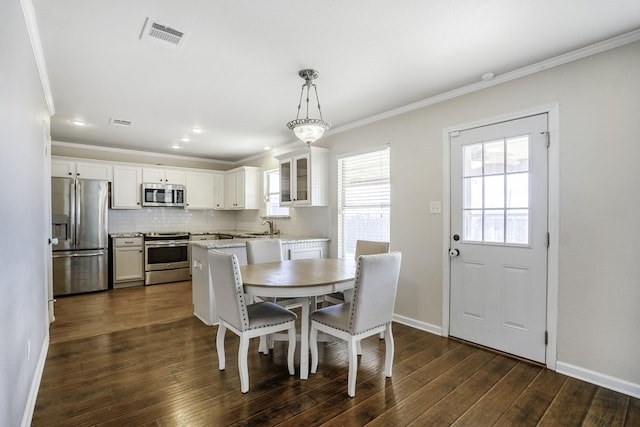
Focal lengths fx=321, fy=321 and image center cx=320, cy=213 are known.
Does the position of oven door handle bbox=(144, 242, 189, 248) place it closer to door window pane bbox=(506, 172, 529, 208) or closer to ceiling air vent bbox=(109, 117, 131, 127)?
ceiling air vent bbox=(109, 117, 131, 127)

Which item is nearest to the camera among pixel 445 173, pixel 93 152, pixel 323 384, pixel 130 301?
pixel 323 384

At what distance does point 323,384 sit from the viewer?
232cm

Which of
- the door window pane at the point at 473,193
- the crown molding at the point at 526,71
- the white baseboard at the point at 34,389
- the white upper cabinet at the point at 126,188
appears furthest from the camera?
the white upper cabinet at the point at 126,188

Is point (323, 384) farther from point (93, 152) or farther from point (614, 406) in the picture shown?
point (93, 152)

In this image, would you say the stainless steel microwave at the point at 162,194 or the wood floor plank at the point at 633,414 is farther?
the stainless steel microwave at the point at 162,194

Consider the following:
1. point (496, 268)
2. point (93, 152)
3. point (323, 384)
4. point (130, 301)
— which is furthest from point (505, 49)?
point (93, 152)

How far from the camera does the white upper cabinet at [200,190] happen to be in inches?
254

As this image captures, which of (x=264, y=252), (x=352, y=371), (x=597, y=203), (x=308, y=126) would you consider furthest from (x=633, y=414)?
(x=264, y=252)

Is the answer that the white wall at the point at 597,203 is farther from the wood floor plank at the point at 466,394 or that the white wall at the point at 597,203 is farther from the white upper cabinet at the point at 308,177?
the white upper cabinet at the point at 308,177

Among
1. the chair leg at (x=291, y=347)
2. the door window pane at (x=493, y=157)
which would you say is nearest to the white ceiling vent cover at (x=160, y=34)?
the chair leg at (x=291, y=347)

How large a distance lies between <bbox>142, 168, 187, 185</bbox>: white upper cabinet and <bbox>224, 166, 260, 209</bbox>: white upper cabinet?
3.21 ft

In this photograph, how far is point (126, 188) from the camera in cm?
573

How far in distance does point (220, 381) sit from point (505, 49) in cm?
325

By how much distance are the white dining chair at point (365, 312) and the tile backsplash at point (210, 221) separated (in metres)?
2.33
